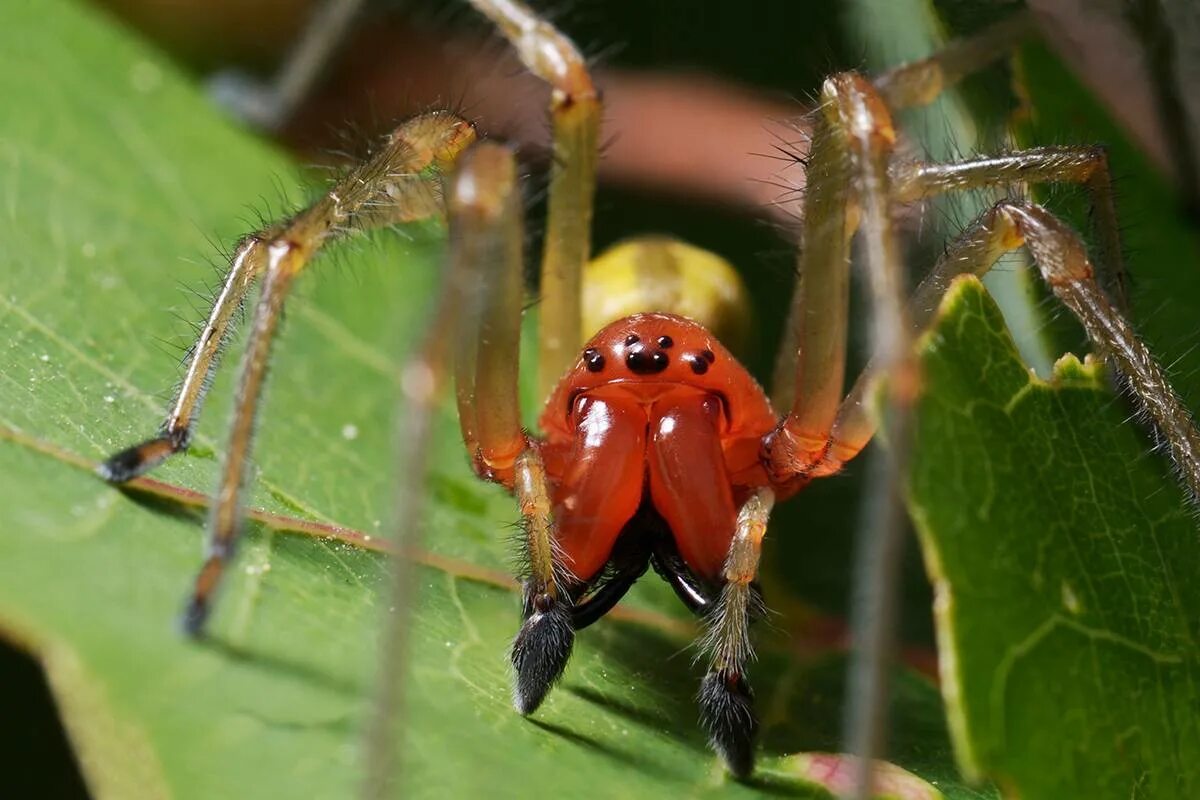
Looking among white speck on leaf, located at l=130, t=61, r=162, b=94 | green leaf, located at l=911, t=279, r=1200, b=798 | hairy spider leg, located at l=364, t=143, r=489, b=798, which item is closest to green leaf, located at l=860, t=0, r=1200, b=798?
green leaf, located at l=911, t=279, r=1200, b=798

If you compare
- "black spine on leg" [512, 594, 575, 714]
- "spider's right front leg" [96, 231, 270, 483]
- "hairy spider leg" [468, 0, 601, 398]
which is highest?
"hairy spider leg" [468, 0, 601, 398]

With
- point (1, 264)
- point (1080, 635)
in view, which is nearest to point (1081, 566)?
point (1080, 635)

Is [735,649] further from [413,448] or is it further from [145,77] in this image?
[145,77]

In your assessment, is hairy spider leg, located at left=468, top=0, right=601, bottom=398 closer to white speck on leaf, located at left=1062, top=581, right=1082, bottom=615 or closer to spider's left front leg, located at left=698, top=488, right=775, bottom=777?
spider's left front leg, located at left=698, top=488, right=775, bottom=777

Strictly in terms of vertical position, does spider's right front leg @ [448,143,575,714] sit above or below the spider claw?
above

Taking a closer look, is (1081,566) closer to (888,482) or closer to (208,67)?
(888,482)

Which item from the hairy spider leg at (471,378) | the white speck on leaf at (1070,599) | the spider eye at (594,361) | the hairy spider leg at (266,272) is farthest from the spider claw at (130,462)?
the white speck on leaf at (1070,599)

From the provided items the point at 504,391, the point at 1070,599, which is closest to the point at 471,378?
the point at 504,391

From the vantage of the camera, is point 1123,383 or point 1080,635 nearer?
point 1080,635
